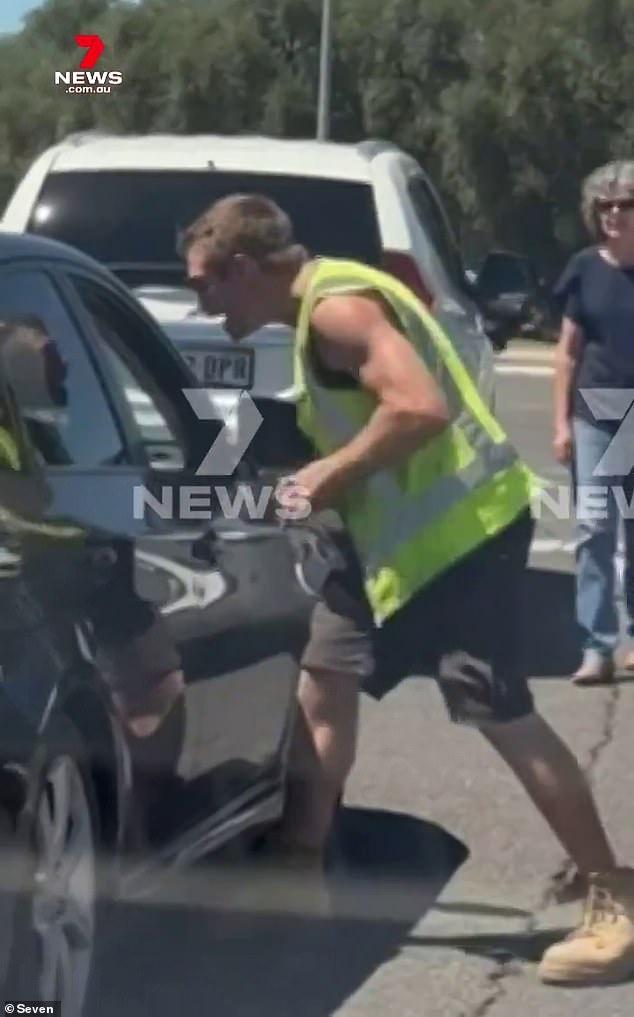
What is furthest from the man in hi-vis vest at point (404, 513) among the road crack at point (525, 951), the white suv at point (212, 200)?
the white suv at point (212, 200)

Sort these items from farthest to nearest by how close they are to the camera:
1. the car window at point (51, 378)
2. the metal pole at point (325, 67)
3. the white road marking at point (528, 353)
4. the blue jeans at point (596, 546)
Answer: the metal pole at point (325, 67) → the white road marking at point (528, 353) → the blue jeans at point (596, 546) → the car window at point (51, 378)

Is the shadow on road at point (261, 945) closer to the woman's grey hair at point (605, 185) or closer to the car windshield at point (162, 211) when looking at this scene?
the woman's grey hair at point (605, 185)

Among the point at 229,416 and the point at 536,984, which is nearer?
the point at 536,984

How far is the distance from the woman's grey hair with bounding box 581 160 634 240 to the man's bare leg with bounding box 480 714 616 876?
9.65 feet

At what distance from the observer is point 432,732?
7.59m

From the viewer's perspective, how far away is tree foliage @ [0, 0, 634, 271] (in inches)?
2040

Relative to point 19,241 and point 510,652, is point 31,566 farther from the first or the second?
point 510,652

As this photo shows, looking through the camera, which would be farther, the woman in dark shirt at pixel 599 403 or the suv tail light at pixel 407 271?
the suv tail light at pixel 407 271

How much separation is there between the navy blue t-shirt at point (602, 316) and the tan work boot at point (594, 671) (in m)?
0.88

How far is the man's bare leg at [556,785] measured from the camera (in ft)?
16.9

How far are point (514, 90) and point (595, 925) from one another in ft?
158

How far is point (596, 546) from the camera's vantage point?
818 cm

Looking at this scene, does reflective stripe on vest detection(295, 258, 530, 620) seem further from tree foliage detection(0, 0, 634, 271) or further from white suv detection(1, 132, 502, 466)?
tree foliage detection(0, 0, 634, 271)

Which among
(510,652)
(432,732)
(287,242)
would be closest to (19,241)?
(287,242)
